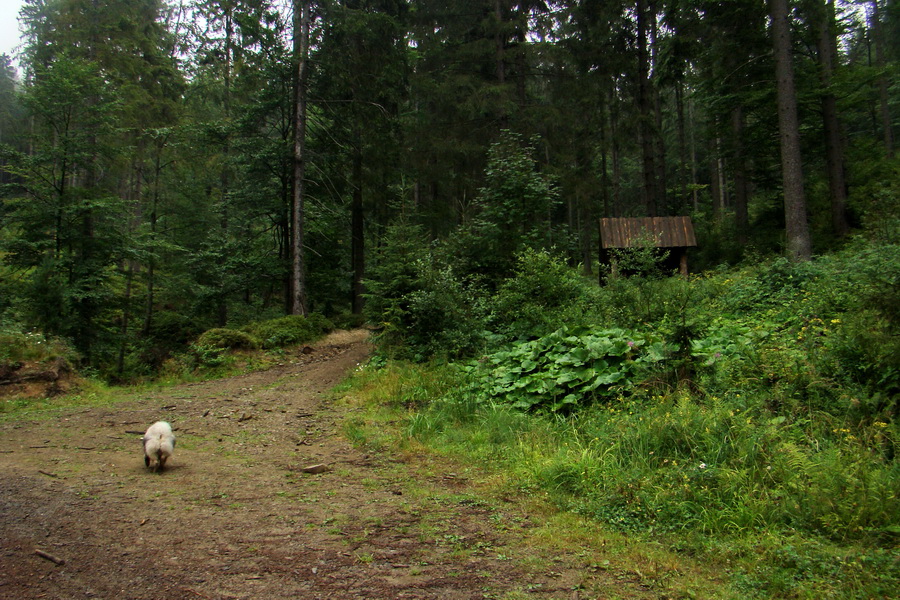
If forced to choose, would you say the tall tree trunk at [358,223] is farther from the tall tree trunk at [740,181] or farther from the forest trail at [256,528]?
the tall tree trunk at [740,181]

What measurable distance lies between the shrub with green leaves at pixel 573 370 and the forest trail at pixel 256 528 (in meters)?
2.07

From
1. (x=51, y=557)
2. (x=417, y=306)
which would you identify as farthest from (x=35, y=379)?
(x=51, y=557)

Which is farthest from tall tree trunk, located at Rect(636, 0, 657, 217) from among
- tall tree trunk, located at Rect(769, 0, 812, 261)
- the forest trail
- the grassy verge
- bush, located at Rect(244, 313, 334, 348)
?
the forest trail

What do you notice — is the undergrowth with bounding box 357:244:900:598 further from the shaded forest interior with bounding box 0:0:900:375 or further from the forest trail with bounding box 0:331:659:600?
the shaded forest interior with bounding box 0:0:900:375

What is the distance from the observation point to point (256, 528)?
3695 millimetres

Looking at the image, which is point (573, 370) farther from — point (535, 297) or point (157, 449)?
point (157, 449)

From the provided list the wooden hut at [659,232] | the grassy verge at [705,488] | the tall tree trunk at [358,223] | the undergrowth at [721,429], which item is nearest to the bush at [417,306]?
the undergrowth at [721,429]

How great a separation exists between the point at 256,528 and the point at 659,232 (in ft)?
51.4

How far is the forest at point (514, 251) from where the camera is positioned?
434 centimetres

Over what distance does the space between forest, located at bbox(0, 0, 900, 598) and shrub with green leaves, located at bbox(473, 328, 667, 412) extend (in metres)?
0.05

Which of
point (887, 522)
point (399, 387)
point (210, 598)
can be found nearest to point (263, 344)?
point (399, 387)

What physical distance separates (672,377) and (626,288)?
130 inches

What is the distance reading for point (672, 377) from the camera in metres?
6.12

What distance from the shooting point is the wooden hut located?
16.3 metres
